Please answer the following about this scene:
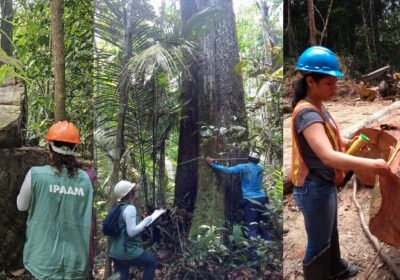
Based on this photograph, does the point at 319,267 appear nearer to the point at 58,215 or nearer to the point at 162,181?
the point at 162,181

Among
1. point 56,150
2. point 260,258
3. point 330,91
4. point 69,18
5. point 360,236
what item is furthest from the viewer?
point 69,18

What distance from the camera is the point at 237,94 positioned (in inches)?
78.2

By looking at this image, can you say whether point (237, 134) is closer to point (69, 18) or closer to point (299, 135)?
point (299, 135)

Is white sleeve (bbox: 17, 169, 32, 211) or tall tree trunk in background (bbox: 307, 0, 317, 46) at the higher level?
tall tree trunk in background (bbox: 307, 0, 317, 46)

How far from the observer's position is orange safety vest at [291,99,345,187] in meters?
1.74

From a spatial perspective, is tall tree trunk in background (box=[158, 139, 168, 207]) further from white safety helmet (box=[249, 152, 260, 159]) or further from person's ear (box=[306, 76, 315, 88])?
person's ear (box=[306, 76, 315, 88])

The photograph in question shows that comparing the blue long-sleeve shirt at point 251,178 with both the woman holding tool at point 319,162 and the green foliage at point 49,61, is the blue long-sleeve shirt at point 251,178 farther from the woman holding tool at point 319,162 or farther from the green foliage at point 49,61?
the green foliage at point 49,61

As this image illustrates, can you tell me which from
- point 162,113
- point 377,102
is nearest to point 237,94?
point 162,113

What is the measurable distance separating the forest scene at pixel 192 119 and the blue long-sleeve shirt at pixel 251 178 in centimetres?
3

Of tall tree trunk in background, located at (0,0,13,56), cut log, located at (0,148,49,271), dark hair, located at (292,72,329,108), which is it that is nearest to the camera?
dark hair, located at (292,72,329,108)

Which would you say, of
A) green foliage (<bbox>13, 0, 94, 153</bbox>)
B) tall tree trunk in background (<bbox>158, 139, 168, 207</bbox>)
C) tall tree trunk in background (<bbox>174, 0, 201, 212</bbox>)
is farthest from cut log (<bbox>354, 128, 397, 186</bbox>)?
green foliage (<bbox>13, 0, 94, 153</bbox>)

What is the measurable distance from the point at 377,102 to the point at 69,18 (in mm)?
2029

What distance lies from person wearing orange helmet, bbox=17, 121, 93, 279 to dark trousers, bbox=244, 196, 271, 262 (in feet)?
2.68

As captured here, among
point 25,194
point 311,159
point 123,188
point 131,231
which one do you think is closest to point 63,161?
point 25,194
